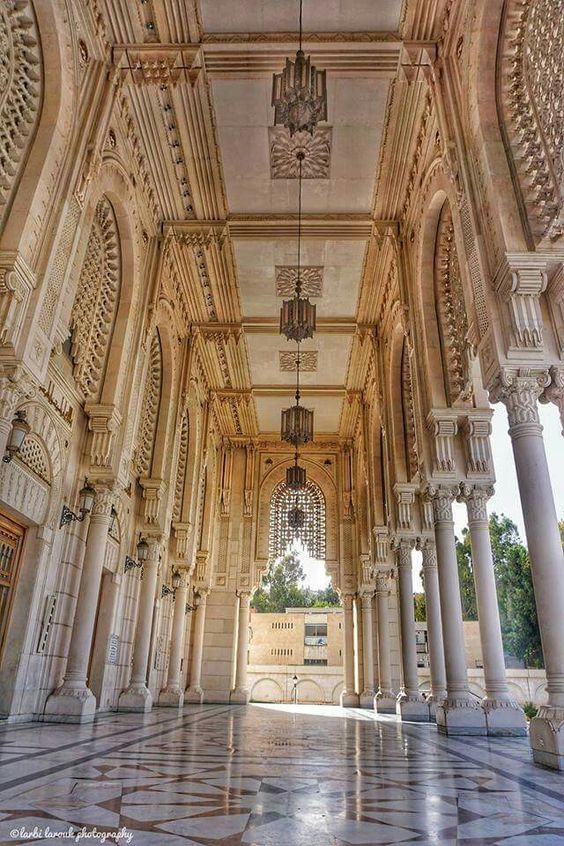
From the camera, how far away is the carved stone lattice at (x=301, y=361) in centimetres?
1273

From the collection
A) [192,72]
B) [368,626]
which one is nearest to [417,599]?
[368,626]

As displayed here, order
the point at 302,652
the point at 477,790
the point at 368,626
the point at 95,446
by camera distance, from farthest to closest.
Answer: the point at 302,652 < the point at 368,626 < the point at 95,446 < the point at 477,790

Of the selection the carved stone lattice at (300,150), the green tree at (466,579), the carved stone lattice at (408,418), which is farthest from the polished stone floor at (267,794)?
the green tree at (466,579)

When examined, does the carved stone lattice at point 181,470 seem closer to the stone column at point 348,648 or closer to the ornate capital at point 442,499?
the ornate capital at point 442,499

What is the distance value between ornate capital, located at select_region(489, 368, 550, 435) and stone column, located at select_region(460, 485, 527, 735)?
8.28 ft

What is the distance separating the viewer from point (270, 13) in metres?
6.34

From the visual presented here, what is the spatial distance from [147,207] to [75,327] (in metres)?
2.74

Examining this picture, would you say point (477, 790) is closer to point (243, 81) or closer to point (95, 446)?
point (95, 446)

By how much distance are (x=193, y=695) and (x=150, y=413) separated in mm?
7391

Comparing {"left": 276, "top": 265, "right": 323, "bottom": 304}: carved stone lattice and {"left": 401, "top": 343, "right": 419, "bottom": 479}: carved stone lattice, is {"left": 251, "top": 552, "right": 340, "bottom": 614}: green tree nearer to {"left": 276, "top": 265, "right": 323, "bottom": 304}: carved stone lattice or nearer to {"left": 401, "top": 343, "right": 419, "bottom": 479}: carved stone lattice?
{"left": 401, "top": 343, "right": 419, "bottom": 479}: carved stone lattice

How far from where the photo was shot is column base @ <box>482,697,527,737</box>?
5.78m

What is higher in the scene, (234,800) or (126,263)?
(126,263)

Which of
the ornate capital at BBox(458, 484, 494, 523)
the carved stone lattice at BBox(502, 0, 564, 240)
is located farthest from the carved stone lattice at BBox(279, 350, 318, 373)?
the carved stone lattice at BBox(502, 0, 564, 240)

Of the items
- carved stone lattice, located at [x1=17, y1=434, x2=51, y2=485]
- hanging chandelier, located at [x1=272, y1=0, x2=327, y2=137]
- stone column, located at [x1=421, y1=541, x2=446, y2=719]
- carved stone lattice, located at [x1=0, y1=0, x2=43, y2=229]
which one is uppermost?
carved stone lattice, located at [x1=0, y1=0, x2=43, y2=229]
